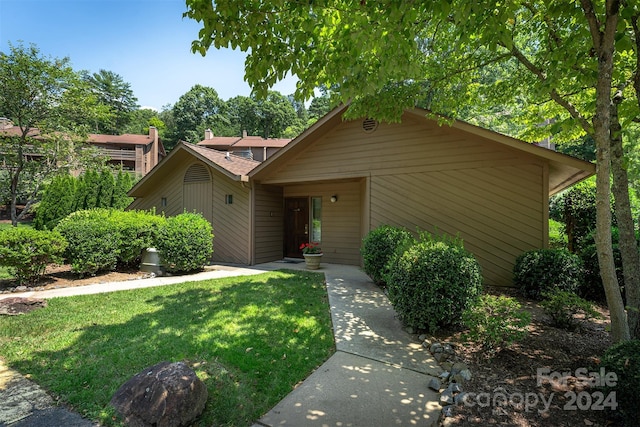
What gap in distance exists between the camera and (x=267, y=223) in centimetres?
1006

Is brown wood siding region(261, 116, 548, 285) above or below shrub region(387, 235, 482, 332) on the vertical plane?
above

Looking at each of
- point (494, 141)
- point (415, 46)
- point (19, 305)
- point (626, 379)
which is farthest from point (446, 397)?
point (19, 305)

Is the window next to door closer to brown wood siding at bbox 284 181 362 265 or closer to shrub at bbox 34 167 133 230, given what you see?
brown wood siding at bbox 284 181 362 265

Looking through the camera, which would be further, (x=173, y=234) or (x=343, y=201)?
(x=343, y=201)

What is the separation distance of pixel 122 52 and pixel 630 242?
9402 mm

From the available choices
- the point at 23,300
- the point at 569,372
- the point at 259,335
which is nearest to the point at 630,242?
the point at 569,372

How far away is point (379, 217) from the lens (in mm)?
7773

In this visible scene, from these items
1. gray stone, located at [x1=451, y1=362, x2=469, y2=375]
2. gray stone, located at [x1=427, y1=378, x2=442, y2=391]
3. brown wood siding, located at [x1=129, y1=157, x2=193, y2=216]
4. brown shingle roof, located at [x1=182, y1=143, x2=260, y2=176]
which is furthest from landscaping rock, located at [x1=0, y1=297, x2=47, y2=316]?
brown wood siding, located at [x1=129, y1=157, x2=193, y2=216]

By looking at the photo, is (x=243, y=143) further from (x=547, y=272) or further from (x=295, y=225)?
(x=547, y=272)

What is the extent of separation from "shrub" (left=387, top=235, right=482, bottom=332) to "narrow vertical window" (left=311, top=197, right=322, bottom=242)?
6217 millimetres

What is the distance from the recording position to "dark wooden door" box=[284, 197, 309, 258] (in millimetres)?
10383

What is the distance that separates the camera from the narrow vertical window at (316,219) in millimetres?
10062

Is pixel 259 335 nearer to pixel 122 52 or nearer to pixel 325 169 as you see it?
pixel 325 169

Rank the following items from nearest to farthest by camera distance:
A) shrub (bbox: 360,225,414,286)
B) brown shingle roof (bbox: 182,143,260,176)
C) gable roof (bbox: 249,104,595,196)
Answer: gable roof (bbox: 249,104,595,196)
shrub (bbox: 360,225,414,286)
brown shingle roof (bbox: 182,143,260,176)
